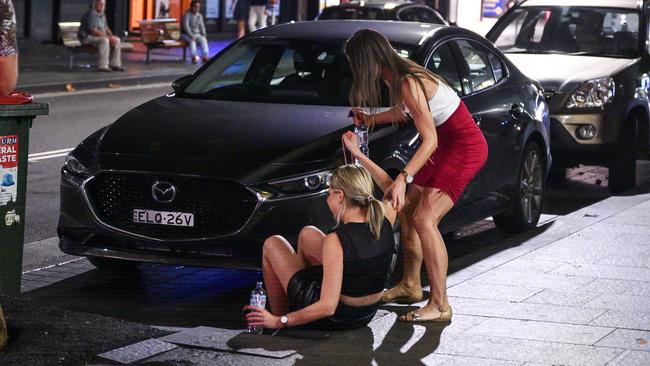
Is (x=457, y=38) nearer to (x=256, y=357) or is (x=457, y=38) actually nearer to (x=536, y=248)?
(x=536, y=248)

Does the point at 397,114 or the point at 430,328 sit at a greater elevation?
the point at 397,114

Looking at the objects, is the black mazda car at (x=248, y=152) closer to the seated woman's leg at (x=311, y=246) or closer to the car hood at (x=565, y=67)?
the seated woman's leg at (x=311, y=246)

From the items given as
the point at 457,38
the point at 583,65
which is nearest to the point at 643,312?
the point at 457,38

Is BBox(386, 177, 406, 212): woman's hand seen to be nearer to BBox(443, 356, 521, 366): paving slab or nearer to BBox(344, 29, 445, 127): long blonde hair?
BBox(344, 29, 445, 127): long blonde hair

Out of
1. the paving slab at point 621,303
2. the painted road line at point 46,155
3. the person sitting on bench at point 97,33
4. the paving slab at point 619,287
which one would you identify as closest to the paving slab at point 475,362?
the paving slab at point 621,303

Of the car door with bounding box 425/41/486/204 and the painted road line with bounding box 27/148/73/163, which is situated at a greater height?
the car door with bounding box 425/41/486/204

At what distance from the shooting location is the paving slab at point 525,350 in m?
6.48

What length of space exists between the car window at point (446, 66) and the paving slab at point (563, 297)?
192cm

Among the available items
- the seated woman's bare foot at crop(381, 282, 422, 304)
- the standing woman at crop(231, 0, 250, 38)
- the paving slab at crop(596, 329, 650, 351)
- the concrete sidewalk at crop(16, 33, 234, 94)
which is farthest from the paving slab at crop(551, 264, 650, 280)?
Answer: the standing woman at crop(231, 0, 250, 38)

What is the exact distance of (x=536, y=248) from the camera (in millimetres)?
9609

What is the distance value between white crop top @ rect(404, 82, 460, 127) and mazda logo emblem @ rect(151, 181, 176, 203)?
1.43 m

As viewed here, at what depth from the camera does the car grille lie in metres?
7.88

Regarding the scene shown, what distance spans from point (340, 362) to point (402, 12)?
20.5m

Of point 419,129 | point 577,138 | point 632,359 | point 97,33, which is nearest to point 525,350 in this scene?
point 632,359
